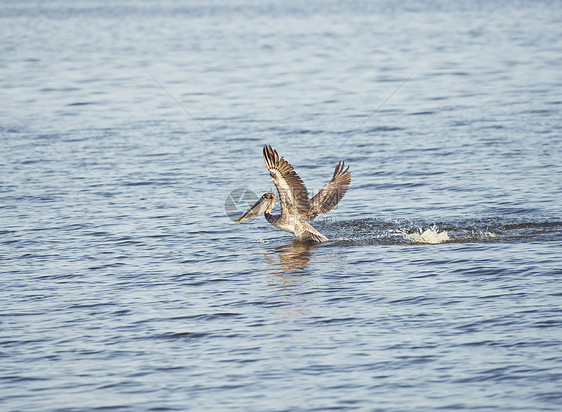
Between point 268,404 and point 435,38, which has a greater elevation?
point 435,38

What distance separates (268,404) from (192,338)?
174 cm

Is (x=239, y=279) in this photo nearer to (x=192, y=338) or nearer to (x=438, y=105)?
(x=192, y=338)

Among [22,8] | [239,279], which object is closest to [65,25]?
[22,8]

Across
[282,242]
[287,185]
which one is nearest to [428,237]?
[282,242]

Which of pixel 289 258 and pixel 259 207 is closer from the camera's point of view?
pixel 289 258

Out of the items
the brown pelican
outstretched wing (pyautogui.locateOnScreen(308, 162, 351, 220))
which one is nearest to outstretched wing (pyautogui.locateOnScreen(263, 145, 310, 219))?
the brown pelican

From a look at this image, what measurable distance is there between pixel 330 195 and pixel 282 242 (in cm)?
A: 109

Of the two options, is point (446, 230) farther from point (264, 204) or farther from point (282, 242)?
point (264, 204)

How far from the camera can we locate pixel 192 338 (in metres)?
9.22

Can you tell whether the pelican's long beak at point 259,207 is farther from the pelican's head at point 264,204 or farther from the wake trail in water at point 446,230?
the wake trail in water at point 446,230

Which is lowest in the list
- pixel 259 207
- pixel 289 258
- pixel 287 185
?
pixel 289 258

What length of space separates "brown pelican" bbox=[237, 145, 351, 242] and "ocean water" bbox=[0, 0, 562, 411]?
1.15 feet

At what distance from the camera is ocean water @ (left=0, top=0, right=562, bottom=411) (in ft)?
27.1

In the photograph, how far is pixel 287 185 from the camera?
1162cm
